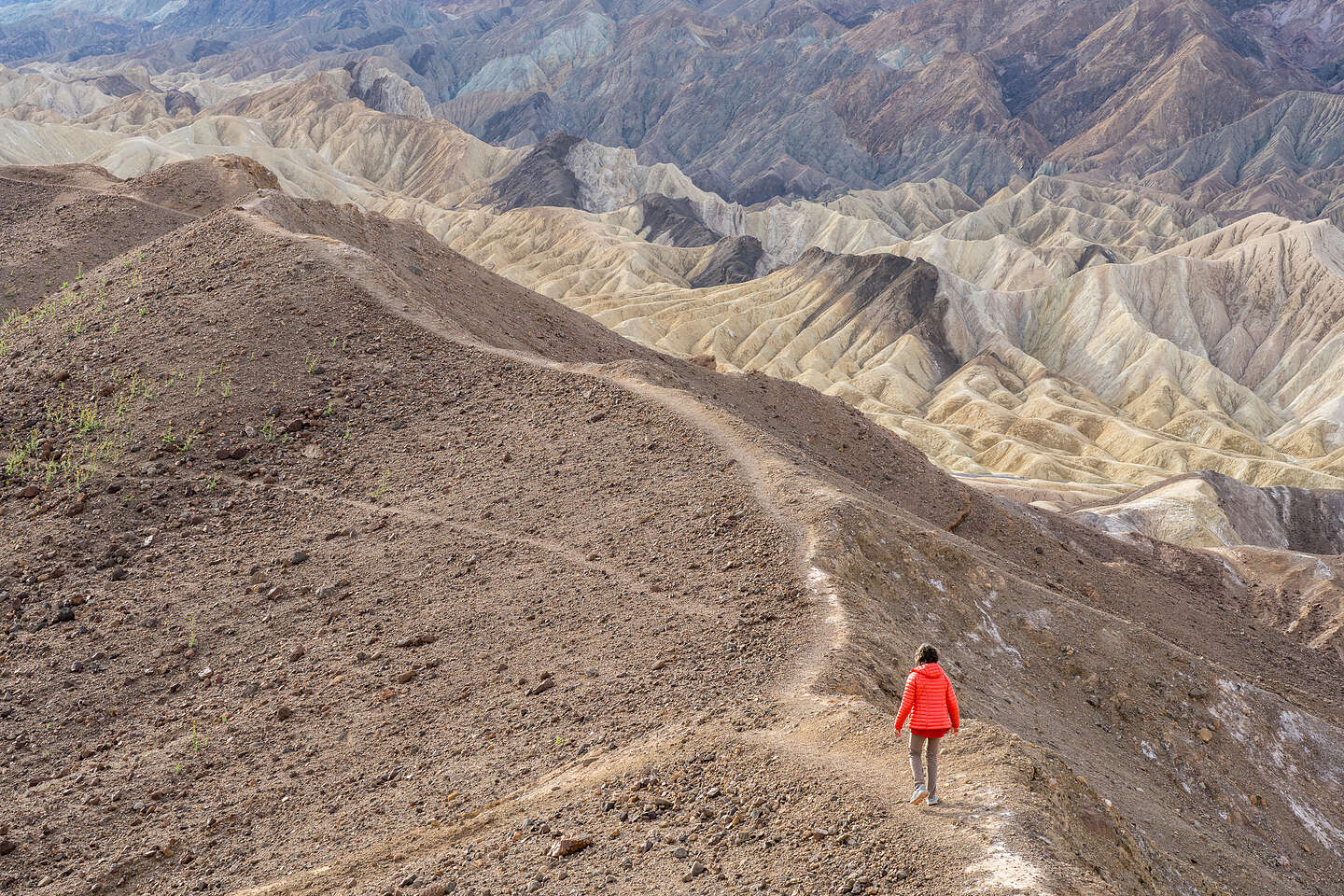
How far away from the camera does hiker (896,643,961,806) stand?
8.34 meters

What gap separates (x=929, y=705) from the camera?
8508mm

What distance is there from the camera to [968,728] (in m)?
9.67

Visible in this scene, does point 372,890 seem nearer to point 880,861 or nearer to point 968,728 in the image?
point 880,861

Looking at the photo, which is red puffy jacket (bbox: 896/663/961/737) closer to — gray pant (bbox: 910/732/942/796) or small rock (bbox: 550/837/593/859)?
gray pant (bbox: 910/732/942/796)

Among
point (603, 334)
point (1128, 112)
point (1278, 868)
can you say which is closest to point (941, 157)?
point (1128, 112)

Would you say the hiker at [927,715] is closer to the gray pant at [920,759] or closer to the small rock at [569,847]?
the gray pant at [920,759]

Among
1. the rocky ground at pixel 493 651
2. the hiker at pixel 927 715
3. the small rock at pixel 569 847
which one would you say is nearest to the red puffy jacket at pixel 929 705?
the hiker at pixel 927 715

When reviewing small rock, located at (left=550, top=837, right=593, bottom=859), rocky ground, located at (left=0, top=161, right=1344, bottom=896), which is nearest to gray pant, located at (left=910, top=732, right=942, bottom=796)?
rocky ground, located at (left=0, top=161, right=1344, bottom=896)

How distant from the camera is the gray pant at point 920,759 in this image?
829cm

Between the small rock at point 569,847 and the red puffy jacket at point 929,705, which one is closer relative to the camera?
the red puffy jacket at point 929,705

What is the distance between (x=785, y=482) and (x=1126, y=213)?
162 metres

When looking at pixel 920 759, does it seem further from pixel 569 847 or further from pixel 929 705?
pixel 569 847

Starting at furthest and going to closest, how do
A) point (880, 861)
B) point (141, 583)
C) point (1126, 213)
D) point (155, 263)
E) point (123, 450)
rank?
1. point (1126, 213)
2. point (155, 263)
3. point (123, 450)
4. point (141, 583)
5. point (880, 861)

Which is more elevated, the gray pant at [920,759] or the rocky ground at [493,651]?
the gray pant at [920,759]
